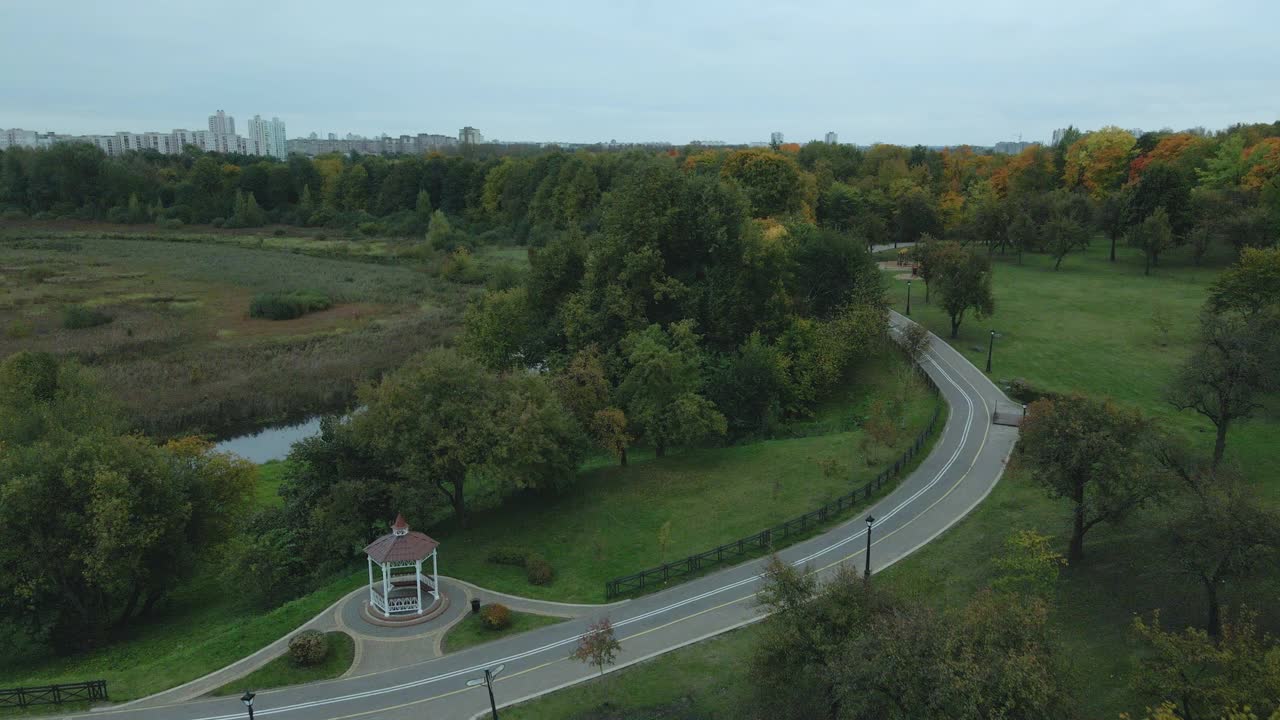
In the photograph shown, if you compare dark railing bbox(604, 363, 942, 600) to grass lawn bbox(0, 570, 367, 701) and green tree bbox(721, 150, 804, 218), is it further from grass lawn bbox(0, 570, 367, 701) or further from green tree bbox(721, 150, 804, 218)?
green tree bbox(721, 150, 804, 218)

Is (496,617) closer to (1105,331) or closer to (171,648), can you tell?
(171,648)

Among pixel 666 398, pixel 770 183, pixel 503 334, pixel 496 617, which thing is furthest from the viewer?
pixel 770 183

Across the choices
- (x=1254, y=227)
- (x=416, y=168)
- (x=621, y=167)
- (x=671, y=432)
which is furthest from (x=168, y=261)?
(x=1254, y=227)

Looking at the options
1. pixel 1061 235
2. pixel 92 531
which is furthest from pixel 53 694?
pixel 1061 235

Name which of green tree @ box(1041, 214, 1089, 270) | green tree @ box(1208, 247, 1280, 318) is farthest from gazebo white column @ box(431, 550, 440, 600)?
green tree @ box(1041, 214, 1089, 270)

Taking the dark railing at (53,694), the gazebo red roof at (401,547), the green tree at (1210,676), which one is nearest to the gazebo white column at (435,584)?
the gazebo red roof at (401,547)

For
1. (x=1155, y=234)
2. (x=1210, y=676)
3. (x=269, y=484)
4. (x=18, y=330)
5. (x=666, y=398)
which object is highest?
(x=1155, y=234)
